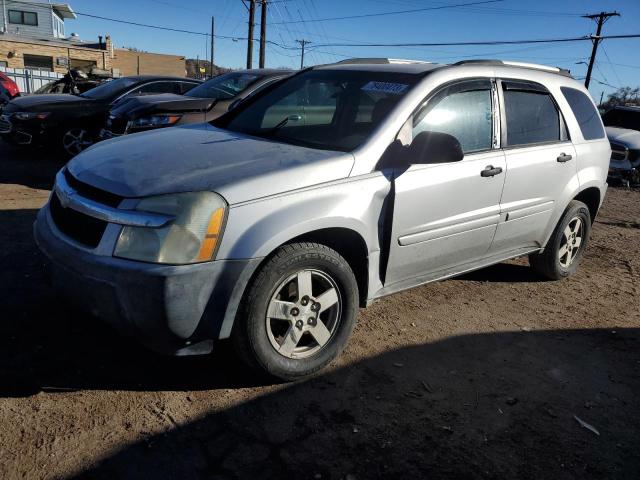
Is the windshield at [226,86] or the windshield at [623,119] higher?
the windshield at [226,86]

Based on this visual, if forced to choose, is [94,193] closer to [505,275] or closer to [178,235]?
[178,235]

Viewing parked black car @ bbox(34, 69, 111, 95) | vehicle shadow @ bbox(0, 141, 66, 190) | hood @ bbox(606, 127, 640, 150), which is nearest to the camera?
vehicle shadow @ bbox(0, 141, 66, 190)

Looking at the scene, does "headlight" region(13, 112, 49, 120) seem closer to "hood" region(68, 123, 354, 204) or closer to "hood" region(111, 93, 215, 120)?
"hood" region(111, 93, 215, 120)

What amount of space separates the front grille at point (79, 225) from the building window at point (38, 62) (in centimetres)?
4583

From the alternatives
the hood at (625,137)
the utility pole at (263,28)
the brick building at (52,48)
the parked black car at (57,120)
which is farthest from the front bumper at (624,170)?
the brick building at (52,48)

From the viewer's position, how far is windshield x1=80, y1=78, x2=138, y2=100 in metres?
9.63

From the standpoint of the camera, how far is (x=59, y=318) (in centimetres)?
352

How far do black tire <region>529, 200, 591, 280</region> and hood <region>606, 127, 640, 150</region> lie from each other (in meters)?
7.62

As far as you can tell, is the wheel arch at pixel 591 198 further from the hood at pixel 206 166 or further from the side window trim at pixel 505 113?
the hood at pixel 206 166

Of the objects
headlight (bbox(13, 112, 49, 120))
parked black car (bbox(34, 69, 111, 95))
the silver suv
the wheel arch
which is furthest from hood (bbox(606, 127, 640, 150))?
parked black car (bbox(34, 69, 111, 95))

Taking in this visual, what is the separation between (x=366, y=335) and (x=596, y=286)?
2735 millimetres

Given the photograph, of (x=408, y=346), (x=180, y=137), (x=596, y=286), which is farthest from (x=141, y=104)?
(x=596, y=286)

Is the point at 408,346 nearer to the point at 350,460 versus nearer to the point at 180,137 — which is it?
the point at 350,460

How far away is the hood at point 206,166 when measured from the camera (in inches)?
106
